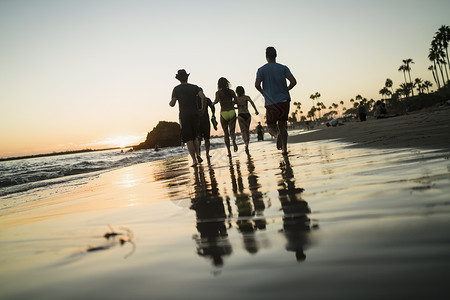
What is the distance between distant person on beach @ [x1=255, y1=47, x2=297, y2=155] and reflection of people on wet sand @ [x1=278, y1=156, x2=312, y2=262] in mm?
4089

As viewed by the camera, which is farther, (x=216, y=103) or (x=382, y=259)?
(x=216, y=103)

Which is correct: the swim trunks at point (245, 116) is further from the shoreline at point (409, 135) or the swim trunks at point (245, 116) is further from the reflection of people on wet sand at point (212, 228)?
the reflection of people on wet sand at point (212, 228)

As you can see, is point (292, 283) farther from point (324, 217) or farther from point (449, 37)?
point (449, 37)

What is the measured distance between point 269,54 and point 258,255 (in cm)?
582

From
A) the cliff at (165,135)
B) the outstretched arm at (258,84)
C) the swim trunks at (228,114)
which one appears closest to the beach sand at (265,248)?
the outstretched arm at (258,84)

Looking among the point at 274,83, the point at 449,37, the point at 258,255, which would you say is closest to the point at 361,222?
the point at 258,255

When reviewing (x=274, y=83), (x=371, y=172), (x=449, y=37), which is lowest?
(x=371, y=172)

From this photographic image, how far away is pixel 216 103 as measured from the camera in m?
8.88

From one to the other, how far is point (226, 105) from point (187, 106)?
191 cm

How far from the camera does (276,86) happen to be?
21.0 feet

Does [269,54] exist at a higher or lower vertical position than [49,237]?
higher

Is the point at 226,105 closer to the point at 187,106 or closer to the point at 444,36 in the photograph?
the point at 187,106

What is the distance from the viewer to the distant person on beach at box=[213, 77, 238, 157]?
8.73 meters

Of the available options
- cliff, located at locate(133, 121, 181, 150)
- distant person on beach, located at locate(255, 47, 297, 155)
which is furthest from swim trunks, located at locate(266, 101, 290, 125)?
cliff, located at locate(133, 121, 181, 150)
